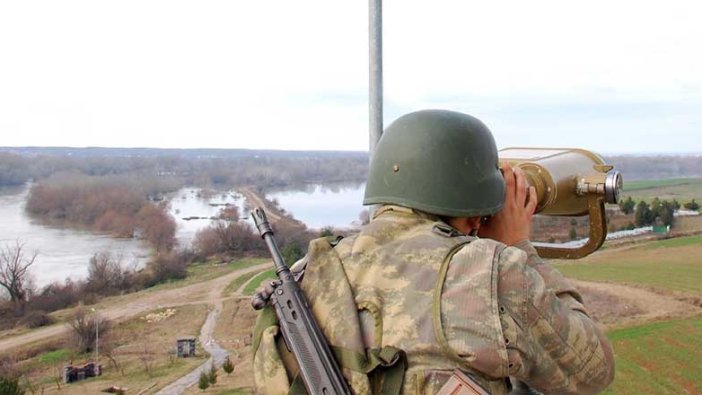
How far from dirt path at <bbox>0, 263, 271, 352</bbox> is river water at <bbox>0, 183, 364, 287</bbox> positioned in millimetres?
4590

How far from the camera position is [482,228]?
1.71m

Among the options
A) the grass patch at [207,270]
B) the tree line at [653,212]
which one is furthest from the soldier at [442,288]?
the grass patch at [207,270]

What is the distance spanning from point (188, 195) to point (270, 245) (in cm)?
5817

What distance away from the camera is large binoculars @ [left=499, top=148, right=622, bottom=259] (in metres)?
1.97

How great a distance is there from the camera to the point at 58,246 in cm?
4375

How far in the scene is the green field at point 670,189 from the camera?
27688 millimetres

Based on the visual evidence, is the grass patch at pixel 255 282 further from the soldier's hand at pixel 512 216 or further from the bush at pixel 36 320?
the soldier's hand at pixel 512 216

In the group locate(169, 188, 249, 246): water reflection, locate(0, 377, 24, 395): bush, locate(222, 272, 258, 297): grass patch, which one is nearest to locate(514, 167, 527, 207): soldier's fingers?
locate(0, 377, 24, 395): bush

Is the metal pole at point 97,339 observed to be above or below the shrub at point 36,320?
above

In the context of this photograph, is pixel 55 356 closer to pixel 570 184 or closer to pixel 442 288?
pixel 570 184

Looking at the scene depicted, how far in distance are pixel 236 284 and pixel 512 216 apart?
2955cm

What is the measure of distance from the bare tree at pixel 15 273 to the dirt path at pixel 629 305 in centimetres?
2521

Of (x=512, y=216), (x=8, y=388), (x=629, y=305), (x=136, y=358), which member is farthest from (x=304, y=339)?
(x=136, y=358)

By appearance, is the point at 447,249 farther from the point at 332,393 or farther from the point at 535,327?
the point at 332,393
